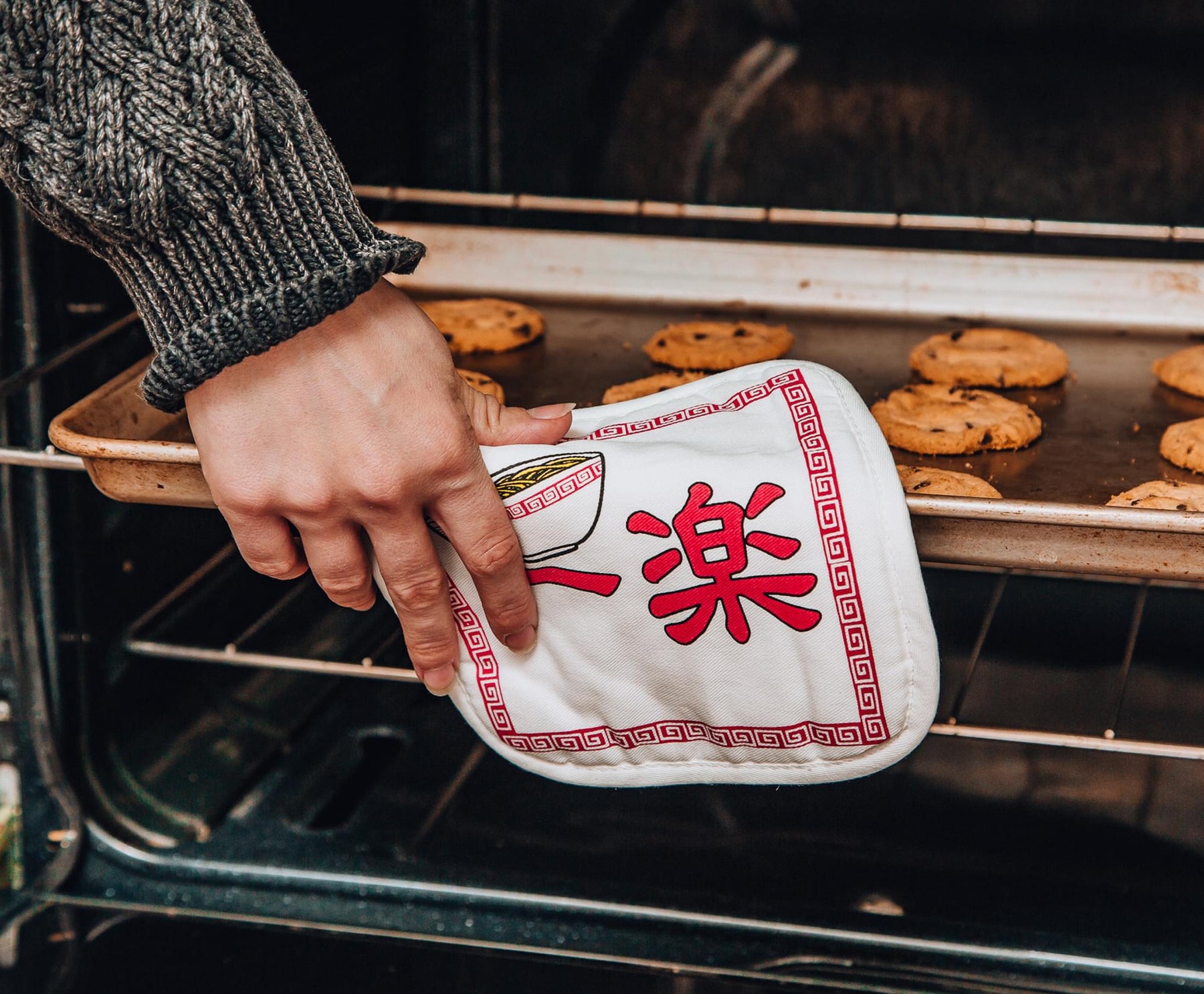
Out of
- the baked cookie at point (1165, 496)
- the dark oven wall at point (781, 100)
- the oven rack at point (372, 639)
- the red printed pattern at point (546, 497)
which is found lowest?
the oven rack at point (372, 639)

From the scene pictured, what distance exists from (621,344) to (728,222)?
0.22 metres

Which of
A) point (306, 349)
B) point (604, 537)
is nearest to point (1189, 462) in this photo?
point (604, 537)

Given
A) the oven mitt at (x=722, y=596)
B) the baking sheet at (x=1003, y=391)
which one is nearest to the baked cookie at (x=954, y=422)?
the baking sheet at (x=1003, y=391)

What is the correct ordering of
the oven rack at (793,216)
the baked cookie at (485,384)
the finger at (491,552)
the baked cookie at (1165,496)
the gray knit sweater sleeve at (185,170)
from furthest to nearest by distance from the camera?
1. the oven rack at (793,216)
2. the baked cookie at (485,384)
3. the baked cookie at (1165,496)
4. the finger at (491,552)
5. the gray knit sweater sleeve at (185,170)

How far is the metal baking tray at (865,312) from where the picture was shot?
1.11 metres

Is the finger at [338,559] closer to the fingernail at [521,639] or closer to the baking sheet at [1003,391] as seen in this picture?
the fingernail at [521,639]

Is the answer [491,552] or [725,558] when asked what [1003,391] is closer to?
[725,558]

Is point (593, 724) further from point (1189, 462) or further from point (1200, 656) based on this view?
point (1200, 656)

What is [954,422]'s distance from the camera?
112 cm

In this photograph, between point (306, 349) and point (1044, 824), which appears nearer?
point (306, 349)

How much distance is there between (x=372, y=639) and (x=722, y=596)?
2.62 feet

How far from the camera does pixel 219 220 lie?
0.65 metres

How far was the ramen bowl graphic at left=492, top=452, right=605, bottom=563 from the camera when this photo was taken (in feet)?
2.56

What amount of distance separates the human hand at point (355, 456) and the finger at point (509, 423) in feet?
0.20
